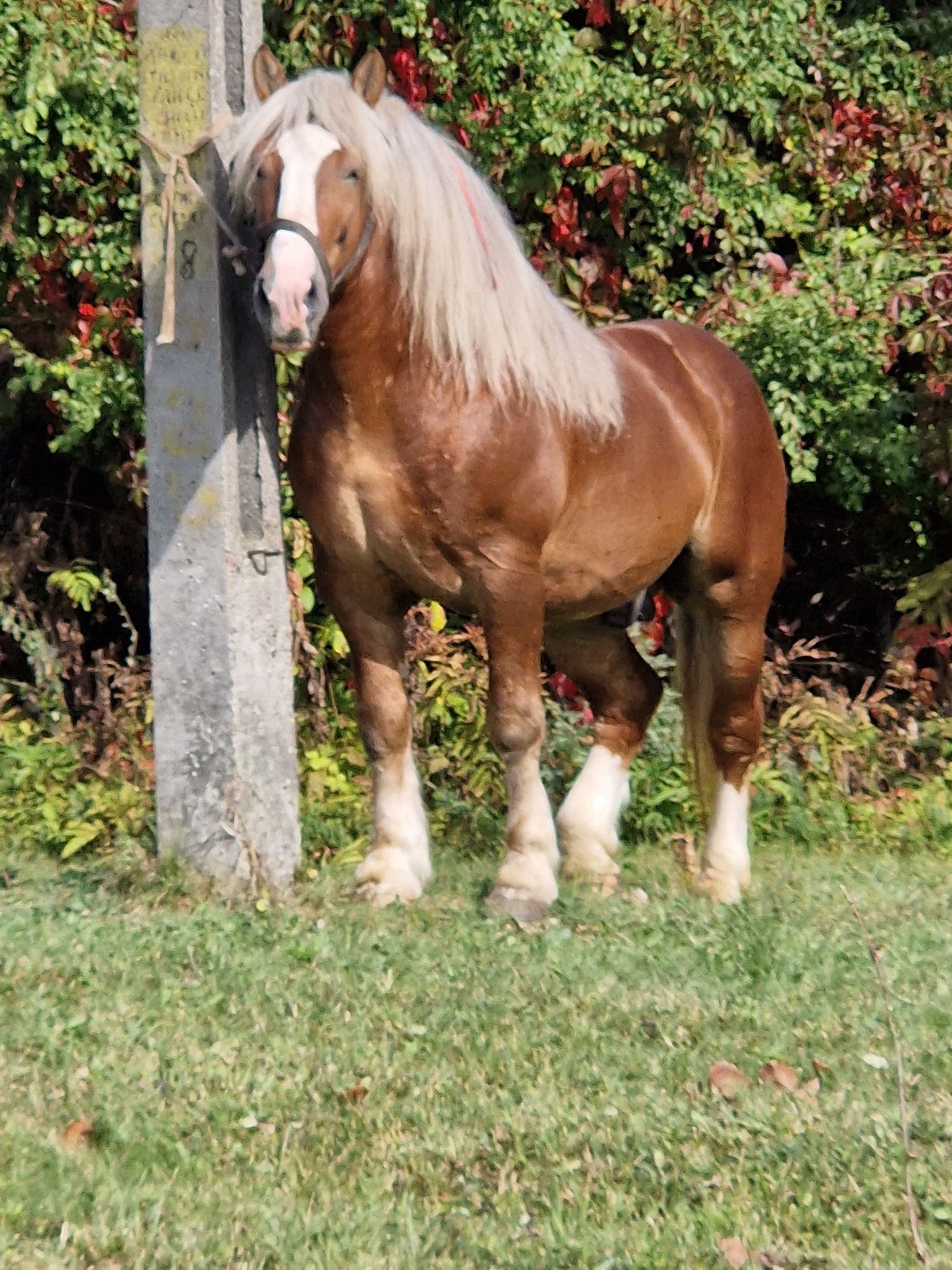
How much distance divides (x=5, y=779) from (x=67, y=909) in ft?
7.12

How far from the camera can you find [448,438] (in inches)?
183

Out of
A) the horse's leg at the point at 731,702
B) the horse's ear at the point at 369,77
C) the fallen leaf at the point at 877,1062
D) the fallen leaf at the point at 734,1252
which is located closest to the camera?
the fallen leaf at the point at 734,1252

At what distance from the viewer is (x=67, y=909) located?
490cm

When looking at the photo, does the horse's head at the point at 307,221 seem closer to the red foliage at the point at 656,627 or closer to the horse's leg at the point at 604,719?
the horse's leg at the point at 604,719

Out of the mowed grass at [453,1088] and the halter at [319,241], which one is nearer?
the mowed grass at [453,1088]

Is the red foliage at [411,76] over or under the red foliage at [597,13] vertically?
under

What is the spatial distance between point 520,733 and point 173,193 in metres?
1.81

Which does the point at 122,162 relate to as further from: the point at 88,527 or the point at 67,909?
the point at 67,909

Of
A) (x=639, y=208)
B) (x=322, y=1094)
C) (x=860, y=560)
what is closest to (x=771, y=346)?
(x=639, y=208)

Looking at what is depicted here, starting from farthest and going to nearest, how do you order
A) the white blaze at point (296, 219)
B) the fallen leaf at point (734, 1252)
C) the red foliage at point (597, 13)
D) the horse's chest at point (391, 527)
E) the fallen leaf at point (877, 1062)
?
the red foliage at point (597, 13), the horse's chest at point (391, 527), the white blaze at point (296, 219), the fallen leaf at point (877, 1062), the fallen leaf at point (734, 1252)

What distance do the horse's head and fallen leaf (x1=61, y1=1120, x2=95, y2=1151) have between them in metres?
1.87

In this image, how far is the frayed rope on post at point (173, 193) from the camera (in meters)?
4.82

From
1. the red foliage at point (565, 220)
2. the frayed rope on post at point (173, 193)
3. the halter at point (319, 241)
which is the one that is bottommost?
the halter at point (319, 241)

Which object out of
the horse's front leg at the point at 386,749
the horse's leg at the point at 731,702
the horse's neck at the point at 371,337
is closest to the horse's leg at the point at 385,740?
the horse's front leg at the point at 386,749
